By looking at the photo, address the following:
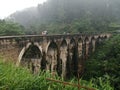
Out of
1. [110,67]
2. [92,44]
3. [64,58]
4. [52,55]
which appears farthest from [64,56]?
[92,44]

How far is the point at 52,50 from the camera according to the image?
21.9 meters

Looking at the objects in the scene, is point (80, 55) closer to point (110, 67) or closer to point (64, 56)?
point (64, 56)

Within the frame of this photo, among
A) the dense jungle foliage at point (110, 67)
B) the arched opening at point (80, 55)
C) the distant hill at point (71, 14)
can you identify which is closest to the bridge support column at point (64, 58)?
the dense jungle foliage at point (110, 67)

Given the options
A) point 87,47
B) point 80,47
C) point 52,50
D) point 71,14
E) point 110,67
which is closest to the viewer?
point 52,50

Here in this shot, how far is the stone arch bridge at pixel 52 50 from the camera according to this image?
528 inches

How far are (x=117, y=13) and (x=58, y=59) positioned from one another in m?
55.1

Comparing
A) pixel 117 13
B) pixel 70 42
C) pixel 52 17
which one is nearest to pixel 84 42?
pixel 70 42

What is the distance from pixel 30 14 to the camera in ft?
283

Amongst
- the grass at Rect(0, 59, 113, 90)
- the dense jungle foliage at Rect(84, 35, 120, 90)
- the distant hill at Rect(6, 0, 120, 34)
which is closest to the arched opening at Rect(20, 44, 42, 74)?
the dense jungle foliage at Rect(84, 35, 120, 90)

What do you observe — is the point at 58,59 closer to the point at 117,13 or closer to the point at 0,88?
the point at 0,88

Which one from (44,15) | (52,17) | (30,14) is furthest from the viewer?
(30,14)

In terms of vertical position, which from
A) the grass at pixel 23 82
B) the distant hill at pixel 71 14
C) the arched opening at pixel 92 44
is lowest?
the arched opening at pixel 92 44

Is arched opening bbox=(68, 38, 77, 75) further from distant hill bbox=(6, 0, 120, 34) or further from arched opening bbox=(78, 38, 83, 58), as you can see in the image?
distant hill bbox=(6, 0, 120, 34)

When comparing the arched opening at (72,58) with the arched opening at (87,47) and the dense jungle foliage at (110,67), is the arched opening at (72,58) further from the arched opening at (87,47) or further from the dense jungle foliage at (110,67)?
the arched opening at (87,47)
